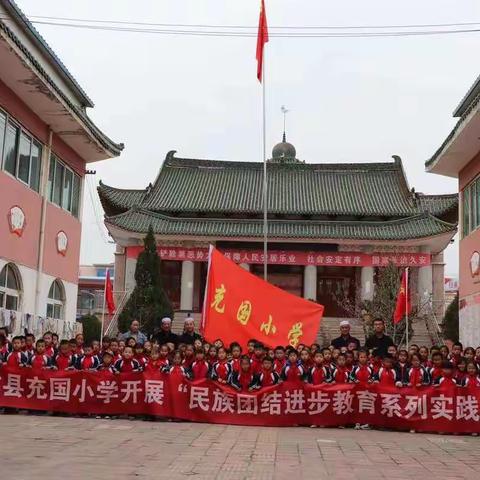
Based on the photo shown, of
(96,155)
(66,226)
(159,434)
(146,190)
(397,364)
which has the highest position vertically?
(146,190)

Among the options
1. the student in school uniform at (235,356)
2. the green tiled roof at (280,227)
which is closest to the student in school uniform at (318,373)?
the student in school uniform at (235,356)

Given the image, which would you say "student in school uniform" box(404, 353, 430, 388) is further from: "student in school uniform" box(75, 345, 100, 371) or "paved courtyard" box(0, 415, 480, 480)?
"student in school uniform" box(75, 345, 100, 371)

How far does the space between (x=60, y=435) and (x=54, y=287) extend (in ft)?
35.2

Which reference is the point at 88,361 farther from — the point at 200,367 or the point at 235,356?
the point at 235,356

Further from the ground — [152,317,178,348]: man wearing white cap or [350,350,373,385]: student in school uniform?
[152,317,178,348]: man wearing white cap

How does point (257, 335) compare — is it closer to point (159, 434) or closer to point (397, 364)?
point (397, 364)

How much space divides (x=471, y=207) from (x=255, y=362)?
446 inches

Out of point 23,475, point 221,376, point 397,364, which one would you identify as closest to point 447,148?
point 397,364

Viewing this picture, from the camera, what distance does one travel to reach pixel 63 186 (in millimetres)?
19312

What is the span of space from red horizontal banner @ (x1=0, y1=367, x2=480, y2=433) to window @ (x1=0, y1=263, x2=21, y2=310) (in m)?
4.46

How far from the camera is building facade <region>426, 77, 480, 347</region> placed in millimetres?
18109

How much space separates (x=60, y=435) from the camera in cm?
860

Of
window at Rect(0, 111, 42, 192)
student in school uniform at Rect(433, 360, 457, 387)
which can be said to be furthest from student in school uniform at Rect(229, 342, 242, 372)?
window at Rect(0, 111, 42, 192)

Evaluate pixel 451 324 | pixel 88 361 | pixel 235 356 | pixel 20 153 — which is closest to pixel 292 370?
pixel 235 356
